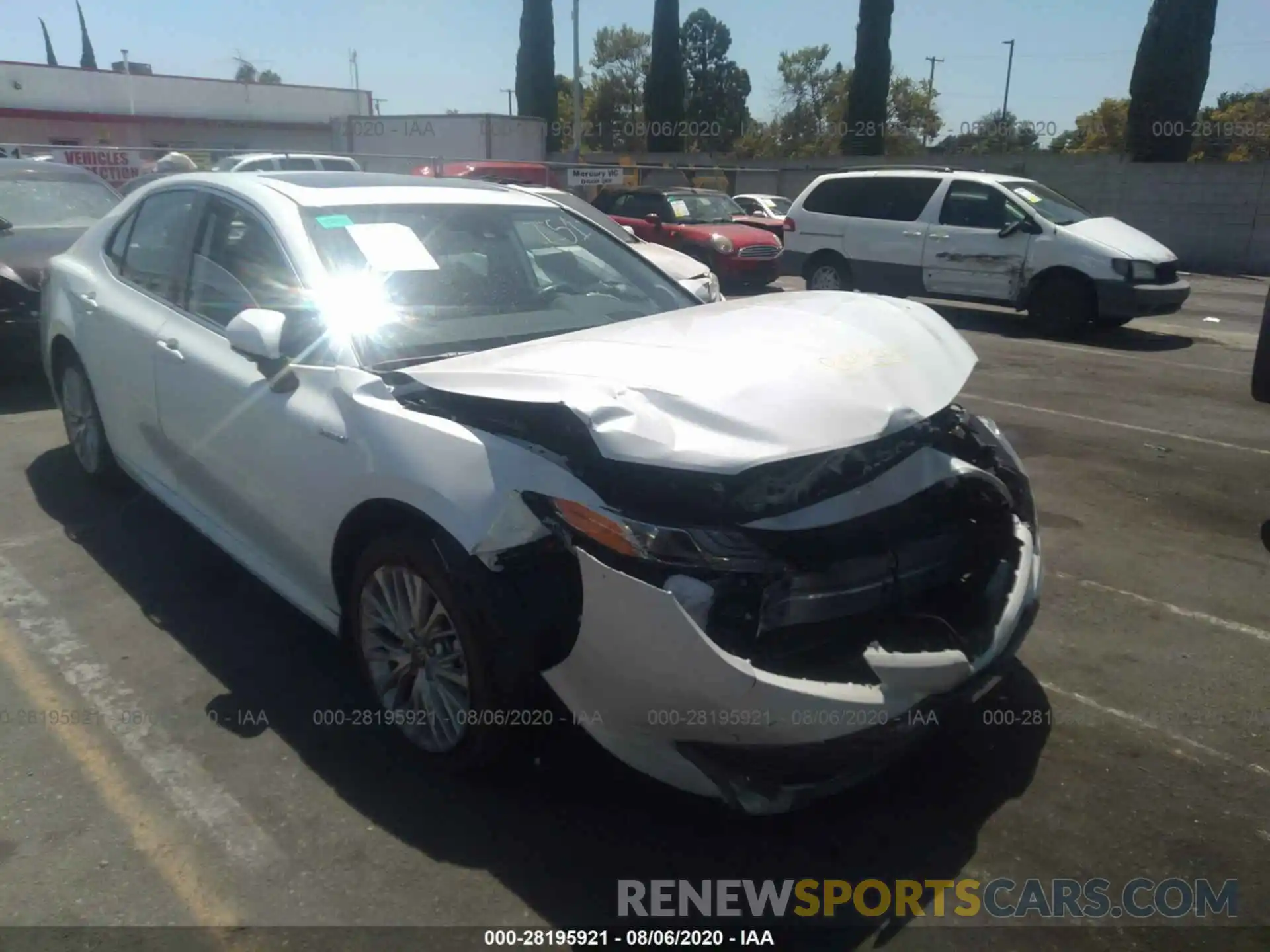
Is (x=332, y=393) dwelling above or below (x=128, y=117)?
below

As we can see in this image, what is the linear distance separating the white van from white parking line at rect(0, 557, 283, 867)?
29.8ft

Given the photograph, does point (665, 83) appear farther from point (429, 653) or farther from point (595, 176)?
point (429, 653)

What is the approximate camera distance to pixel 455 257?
150 inches

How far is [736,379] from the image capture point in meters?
2.71

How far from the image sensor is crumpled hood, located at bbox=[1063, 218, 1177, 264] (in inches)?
442

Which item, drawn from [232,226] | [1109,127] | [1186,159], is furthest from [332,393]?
[1109,127]

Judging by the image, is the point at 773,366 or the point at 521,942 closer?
the point at 521,942

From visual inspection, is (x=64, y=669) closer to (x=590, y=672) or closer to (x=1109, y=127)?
(x=590, y=672)

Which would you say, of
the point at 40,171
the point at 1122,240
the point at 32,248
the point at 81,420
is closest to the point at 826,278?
the point at 1122,240

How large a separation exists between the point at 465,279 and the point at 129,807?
6.96 ft

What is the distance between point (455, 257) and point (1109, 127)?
6093 cm

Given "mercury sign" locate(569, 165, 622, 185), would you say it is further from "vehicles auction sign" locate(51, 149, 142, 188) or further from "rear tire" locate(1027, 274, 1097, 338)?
"rear tire" locate(1027, 274, 1097, 338)

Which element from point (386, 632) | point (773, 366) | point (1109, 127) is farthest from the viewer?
point (1109, 127)

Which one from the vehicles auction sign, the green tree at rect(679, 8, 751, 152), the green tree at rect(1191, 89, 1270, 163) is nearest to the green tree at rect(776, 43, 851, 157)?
the green tree at rect(679, 8, 751, 152)
